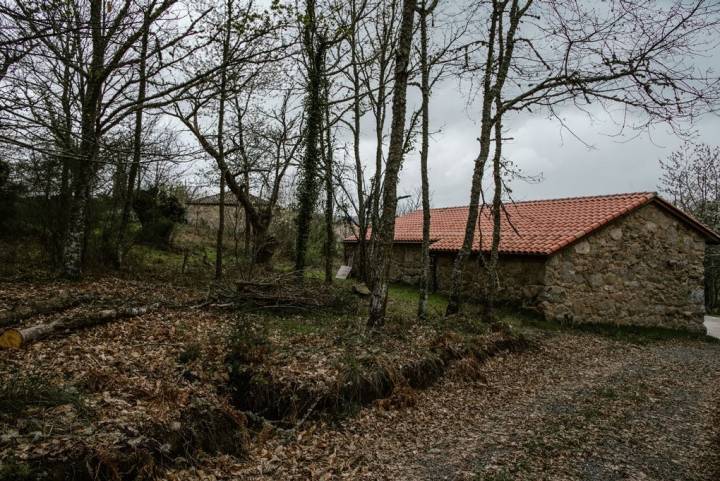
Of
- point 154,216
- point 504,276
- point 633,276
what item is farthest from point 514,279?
point 154,216

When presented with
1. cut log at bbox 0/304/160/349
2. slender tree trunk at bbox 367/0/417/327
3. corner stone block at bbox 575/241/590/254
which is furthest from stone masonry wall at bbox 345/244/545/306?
cut log at bbox 0/304/160/349

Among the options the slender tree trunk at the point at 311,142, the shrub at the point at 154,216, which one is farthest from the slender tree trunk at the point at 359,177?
the shrub at the point at 154,216

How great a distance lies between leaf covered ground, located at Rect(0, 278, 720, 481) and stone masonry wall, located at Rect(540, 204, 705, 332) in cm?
426

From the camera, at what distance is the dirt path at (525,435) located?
438 centimetres

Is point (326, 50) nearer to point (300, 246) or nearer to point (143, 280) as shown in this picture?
point (300, 246)

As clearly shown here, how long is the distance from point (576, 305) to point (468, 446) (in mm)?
9033

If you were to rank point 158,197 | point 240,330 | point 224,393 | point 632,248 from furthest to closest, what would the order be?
point 158,197
point 632,248
point 240,330
point 224,393

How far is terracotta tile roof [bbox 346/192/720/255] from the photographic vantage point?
12.6m

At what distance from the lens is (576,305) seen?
12.4m

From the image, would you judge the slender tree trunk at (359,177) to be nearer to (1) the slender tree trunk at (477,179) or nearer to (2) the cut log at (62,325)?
(1) the slender tree trunk at (477,179)

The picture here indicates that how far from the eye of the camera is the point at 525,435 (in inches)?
203

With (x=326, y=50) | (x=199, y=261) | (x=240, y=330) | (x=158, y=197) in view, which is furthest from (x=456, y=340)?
(x=158, y=197)

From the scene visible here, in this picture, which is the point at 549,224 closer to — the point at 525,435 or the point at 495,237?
the point at 495,237

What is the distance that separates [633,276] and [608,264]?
3.79 ft
